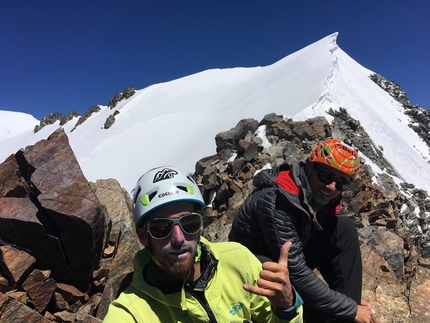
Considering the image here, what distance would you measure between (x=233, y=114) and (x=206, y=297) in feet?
83.6

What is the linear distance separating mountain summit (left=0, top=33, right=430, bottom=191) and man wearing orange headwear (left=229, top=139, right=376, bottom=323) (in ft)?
40.1

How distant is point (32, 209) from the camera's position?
6672mm

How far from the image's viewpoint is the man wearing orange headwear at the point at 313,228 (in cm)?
385

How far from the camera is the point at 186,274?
2637 millimetres

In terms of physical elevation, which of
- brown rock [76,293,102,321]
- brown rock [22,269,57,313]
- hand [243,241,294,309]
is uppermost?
brown rock [22,269,57,313]

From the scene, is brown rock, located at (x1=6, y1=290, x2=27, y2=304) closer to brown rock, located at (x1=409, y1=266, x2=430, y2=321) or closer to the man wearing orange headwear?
the man wearing orange headwear

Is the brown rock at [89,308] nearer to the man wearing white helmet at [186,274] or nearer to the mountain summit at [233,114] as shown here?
the man wearing white helmet at [186,274]

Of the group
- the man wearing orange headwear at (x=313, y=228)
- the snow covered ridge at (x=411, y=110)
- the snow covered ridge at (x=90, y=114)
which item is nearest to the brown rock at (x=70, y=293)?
the man wearing orange headwear at (x=313, y=228)

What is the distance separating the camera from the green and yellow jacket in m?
2.50

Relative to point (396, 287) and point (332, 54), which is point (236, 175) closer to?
point (396, 287)

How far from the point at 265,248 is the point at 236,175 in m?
8.64

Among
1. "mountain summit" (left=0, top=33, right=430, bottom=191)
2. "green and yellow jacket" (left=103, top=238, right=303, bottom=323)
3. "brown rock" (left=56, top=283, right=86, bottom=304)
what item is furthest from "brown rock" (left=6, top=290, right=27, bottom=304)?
"mountain summit" (left=0, top=33, right=430, bottom=191)

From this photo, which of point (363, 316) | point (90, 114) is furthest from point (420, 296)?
point (90, 114)

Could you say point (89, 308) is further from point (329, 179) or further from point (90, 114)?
point (90, 114)
